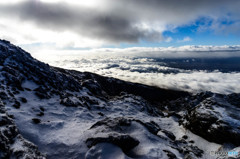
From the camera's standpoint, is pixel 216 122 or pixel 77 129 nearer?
pixel 77 129

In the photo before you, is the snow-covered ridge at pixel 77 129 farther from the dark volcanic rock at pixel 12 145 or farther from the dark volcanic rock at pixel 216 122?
the dark volcanic rock at pixel 12 145

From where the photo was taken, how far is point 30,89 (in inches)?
1256

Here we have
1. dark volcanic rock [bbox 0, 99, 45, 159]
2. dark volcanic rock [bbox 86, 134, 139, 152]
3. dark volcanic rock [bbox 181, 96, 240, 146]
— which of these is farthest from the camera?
dark volcanic rock [bbox 181, 96, 240, 146]

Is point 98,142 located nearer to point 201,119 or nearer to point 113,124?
point 113,124

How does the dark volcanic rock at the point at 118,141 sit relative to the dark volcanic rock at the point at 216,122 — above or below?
above

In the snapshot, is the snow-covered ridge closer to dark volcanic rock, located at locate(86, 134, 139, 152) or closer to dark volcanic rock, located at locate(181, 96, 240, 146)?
dark volcanic rock, located at locate(86, 134, 139, 152)

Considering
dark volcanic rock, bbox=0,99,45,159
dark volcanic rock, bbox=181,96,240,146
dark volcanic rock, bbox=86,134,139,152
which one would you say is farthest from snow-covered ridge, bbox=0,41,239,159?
dark volcanic rock, bbox=0,99,45,159

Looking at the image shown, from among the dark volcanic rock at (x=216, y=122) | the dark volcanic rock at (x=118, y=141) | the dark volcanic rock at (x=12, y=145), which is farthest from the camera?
the dark volcanic rock at (x=216, y=122)

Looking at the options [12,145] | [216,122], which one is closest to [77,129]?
[12,145]

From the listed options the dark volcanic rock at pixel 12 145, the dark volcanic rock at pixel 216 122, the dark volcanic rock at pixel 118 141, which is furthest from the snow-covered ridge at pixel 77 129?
the dark volcanic rock at pixel 12 145

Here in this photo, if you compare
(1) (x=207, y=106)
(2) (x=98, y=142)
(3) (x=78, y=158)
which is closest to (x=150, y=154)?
(2) (x=98, y=142)

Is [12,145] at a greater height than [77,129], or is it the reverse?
[12,145]

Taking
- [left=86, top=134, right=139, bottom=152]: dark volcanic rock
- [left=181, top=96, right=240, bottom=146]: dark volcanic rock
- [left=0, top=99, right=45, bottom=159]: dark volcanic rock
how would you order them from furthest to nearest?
1. [left=181, top=96, right=240, bottom=146]: dark volcanic rock
2. [left=86, top=134, right=139, bottom=152]: dark volcanic rock
3. [left=0, top=99, right=45, bottom=159]: dark volcanic rock

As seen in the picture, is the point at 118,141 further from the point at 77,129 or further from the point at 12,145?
the point at 12,145
